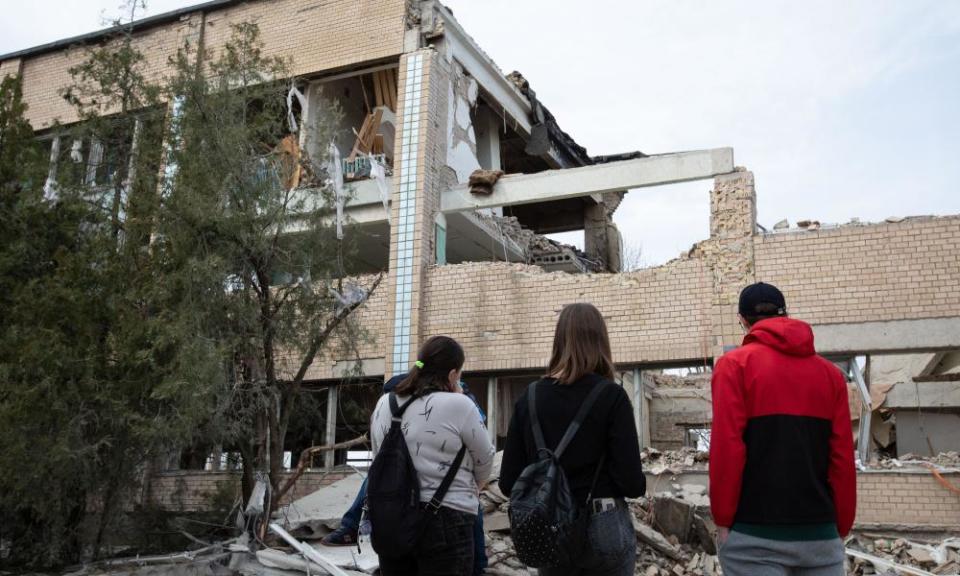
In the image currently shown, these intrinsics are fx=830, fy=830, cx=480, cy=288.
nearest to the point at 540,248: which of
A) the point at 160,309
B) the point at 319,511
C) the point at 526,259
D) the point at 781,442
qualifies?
the point at 526,259

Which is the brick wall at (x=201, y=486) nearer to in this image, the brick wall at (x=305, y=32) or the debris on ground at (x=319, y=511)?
the debris on ground at (x=319, y=511)

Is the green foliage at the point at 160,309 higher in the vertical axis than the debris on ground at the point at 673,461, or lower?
higher

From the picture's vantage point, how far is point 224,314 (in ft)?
30.8

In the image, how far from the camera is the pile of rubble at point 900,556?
825 centimetres

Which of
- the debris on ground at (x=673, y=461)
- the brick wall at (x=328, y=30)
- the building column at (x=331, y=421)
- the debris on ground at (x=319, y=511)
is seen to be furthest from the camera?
the brick wall at (x=328, y=30)

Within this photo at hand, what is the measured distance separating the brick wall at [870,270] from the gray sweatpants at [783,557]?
337 inches

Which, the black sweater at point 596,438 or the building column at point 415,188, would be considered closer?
the black sweater at point 596,438

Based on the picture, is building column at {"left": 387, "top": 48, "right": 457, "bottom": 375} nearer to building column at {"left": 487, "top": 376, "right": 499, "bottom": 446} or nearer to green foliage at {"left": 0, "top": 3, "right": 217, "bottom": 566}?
building column at {"left": 487, "top": 376, "right": 499, "bottom": 446}

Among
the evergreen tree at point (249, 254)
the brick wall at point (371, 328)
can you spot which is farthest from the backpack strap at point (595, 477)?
the brick wall at point (371, 328)

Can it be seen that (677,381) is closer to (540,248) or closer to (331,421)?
(540,248)

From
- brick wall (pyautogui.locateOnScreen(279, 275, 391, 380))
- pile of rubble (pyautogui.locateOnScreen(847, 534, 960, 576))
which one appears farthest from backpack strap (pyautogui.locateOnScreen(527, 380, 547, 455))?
brick wall (pyautogui.locateOnScreen(279, 275, 391, 380))

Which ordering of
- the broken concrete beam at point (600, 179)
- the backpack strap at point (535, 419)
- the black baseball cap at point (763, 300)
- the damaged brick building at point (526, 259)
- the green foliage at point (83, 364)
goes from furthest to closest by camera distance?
the broken concrete beam at point (600, 179) → the damaged brick building at point (526, 259) → the green foliage at point (83, 364) → the black baseball cap at point (763, 300) → the backpack strap at point (535, 419)

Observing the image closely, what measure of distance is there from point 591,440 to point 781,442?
0.70m

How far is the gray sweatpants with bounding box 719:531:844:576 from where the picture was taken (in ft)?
9.82
